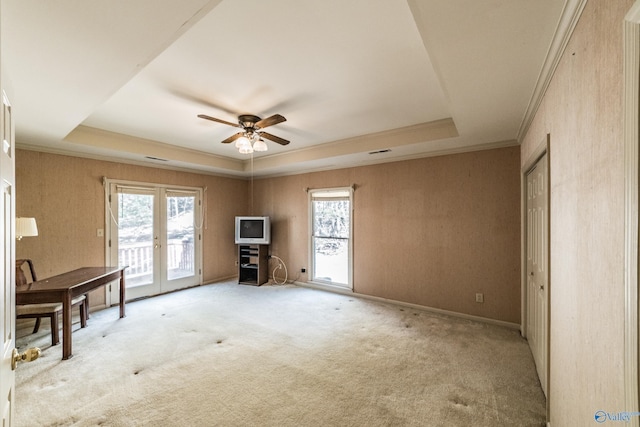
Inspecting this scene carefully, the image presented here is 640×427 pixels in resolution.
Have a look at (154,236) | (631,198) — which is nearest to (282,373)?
(631,198)

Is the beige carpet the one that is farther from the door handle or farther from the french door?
the door handle

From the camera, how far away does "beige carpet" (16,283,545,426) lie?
194cm

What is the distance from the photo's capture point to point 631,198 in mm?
764

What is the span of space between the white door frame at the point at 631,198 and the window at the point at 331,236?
4.07 m

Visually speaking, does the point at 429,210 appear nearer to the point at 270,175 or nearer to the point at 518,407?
the point at 518,407

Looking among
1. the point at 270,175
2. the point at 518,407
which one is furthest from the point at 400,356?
the point at 270,175

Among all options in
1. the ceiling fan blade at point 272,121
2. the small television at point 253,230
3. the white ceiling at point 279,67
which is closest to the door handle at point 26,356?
the white ceiling at point 279,67

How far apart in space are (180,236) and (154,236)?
19.1 inches

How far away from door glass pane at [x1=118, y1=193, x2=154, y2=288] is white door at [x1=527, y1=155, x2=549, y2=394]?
18.0 ft

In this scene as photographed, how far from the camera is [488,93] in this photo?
2104 millimetres

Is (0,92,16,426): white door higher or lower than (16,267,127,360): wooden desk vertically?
higher

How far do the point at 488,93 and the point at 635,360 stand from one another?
77.8 inches

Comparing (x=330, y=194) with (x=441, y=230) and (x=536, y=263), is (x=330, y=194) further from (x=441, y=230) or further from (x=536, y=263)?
(x=536, y=263)
